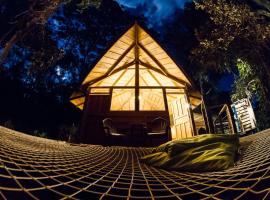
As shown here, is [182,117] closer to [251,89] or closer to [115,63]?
[115,63]

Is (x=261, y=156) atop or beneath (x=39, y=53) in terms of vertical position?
beneath

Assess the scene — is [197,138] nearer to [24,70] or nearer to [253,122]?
[253,122]

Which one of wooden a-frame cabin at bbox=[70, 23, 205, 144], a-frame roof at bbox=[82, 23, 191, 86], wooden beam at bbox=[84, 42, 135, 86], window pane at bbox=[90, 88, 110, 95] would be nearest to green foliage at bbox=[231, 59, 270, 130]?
wooden a-frame cabin at bbox=[70, 23, 205, 144]

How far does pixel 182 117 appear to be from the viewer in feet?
31.6

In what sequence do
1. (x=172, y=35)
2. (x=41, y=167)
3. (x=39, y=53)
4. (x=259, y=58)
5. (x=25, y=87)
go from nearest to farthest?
1. (x=41, y=167)
2. (x=259, y=58)
3. (x=39, y=53)
4. (x=25, y=87)
5. (x=172, y=35)

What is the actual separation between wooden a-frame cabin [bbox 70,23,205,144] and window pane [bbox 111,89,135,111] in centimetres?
18

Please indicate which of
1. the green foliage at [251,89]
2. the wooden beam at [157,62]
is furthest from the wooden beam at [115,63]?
the green foliage at [251,89]

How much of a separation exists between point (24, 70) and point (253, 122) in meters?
16.5

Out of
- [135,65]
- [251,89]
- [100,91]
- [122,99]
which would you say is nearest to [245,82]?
[251,89]

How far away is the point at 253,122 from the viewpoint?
1190cm

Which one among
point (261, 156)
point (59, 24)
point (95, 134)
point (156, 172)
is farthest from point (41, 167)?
point (59, 24)

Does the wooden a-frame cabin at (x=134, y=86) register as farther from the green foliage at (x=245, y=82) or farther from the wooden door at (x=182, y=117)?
the green foliage at (x=245, y=82)

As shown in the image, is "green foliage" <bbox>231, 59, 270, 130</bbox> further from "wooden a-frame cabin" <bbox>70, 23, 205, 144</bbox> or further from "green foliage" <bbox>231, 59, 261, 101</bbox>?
"wooden a-frame cabin" <bbox>70, 23, 205, 144</bbox>

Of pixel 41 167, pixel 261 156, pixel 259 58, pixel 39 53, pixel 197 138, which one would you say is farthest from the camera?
pixel 39 53
